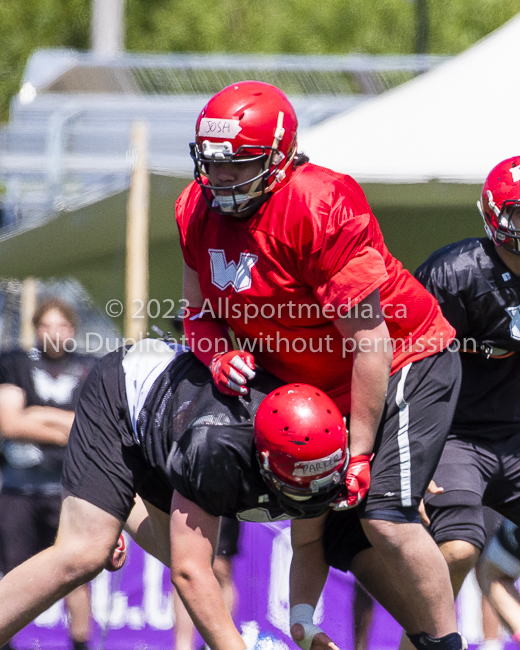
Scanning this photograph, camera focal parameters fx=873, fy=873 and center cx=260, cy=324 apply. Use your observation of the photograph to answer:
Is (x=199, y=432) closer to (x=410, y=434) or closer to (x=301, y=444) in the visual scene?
(x=301, y=444)

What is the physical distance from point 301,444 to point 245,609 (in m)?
1.83

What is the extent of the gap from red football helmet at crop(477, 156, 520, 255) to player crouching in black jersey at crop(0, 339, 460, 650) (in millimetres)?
1080

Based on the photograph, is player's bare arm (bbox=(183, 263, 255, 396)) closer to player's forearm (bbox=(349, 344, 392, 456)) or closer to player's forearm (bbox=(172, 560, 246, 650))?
player's forearm (bbox=(349, 344, 392, 456))

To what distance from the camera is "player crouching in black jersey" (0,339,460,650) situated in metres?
2.62

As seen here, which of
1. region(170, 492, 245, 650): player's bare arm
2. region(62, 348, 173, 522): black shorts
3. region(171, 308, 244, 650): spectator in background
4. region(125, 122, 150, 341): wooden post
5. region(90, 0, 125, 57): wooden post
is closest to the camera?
region(170, 492, 245, 650): player's bare arm

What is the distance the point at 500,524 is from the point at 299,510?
1799mm

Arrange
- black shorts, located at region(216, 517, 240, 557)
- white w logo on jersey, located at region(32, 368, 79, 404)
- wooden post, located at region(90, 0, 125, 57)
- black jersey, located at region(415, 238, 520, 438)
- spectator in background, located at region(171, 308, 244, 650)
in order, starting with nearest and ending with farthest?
black jersey, located at region(415, 238, 520, 438), spectator in background, located at region(171, 308, 244, 650), black shorts, located at region(216, 517, 240, 557), white w logo on jersey, located at region(32, 368, 79, 404), wooden post, located at region(90, 0, 125, 57)

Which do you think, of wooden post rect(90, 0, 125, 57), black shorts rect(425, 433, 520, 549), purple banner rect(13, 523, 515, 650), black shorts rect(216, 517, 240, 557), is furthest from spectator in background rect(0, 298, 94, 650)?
wooden post rect(90, 0, 125, 57)

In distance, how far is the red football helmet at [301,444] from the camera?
257 cm

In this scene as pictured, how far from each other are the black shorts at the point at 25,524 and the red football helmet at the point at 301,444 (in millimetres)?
2019

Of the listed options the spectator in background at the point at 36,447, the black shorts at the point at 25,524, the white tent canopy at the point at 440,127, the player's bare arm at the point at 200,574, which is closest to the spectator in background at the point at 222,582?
the spectator in background at the point at 36,447

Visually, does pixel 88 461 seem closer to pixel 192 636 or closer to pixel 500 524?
pixel 192 636

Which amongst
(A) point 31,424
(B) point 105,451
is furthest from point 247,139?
(A) point 31,424

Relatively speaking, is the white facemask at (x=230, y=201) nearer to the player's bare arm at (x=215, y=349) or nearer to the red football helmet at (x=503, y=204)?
the player's bare arm at (x=215, y=349)
